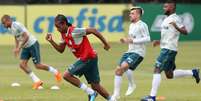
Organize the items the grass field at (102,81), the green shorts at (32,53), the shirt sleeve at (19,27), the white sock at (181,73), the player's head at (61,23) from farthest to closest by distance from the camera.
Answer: the green shorts at (32,53) < the shirt sleeve at (19,27) < the white sock at (181,73) < the grass field at (102,81) < the player's head at (61,23)

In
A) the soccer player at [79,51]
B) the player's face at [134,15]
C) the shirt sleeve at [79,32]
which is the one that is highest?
the player's face at [134,15]

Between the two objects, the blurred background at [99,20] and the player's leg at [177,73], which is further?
the blurred background at [99,20]

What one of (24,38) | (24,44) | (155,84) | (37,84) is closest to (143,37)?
(155,84)

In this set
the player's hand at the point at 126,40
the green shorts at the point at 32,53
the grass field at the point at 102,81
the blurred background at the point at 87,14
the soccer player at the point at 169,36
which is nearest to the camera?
the player's hand at the point at 126,40

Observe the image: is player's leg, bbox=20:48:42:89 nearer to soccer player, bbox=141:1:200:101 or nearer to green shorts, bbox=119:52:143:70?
green shorts, bbox=119:52:143:70

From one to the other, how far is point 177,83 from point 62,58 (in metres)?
10.3

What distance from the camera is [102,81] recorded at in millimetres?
21547

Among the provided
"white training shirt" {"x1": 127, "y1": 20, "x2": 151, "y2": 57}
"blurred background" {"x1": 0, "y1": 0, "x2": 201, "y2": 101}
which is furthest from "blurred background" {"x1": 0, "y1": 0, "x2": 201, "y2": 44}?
"white training shirt" {"x1": 127, "y1": 20, "x2": 151, "y2": 57}

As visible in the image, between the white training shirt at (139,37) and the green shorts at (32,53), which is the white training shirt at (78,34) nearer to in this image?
the white training shirt at (139,37)

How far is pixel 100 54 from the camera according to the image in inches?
1282

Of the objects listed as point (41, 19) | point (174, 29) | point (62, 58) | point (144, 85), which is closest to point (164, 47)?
point (174, 29)

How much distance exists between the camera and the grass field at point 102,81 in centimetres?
1772

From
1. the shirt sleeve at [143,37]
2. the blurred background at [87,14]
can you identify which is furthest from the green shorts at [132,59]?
the blurred background at [87,14]

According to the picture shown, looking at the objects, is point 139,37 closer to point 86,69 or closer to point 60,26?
point 86,69
